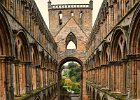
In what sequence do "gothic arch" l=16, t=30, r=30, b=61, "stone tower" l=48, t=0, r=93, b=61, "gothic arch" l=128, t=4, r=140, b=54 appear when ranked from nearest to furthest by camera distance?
"gothic arch" l=128, t=4, r=140, b=54, "gothic arch" l=16, t=30, r=30, b=61, "stone tower" l=48, t=0, r=93, b=61

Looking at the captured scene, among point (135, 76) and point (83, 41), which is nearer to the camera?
point (135, 76)

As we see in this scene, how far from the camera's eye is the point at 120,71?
15.1 metres

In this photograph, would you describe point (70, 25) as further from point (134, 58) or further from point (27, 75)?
point (134, 58)

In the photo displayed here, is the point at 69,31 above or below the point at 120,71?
above

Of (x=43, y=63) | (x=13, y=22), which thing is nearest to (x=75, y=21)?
(x=43, y=63)

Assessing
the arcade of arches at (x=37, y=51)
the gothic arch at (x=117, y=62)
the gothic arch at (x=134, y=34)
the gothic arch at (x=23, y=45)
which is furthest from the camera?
the gothic arch at (x=23, y=45)

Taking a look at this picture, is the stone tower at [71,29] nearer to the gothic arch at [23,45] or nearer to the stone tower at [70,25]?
the stone tower at [70,25]

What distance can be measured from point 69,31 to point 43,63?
1659 centimetres

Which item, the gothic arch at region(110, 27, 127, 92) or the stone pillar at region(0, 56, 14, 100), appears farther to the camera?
the gothic arch at region(110, 27, 127, 92)

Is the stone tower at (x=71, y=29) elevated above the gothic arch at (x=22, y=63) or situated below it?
above

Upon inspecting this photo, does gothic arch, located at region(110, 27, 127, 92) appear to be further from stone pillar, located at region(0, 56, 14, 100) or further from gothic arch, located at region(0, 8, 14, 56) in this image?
stone pillar, located at region(0, 56, 14, 100)

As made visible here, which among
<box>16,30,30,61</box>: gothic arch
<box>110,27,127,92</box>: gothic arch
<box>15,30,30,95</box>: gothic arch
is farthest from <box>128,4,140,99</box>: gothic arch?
<box>15,30,30,95</box>: gothic arch

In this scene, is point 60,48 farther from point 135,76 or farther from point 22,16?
point 135,76

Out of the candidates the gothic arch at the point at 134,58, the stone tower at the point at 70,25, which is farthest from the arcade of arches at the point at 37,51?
the stone tower at the point at 70,25
